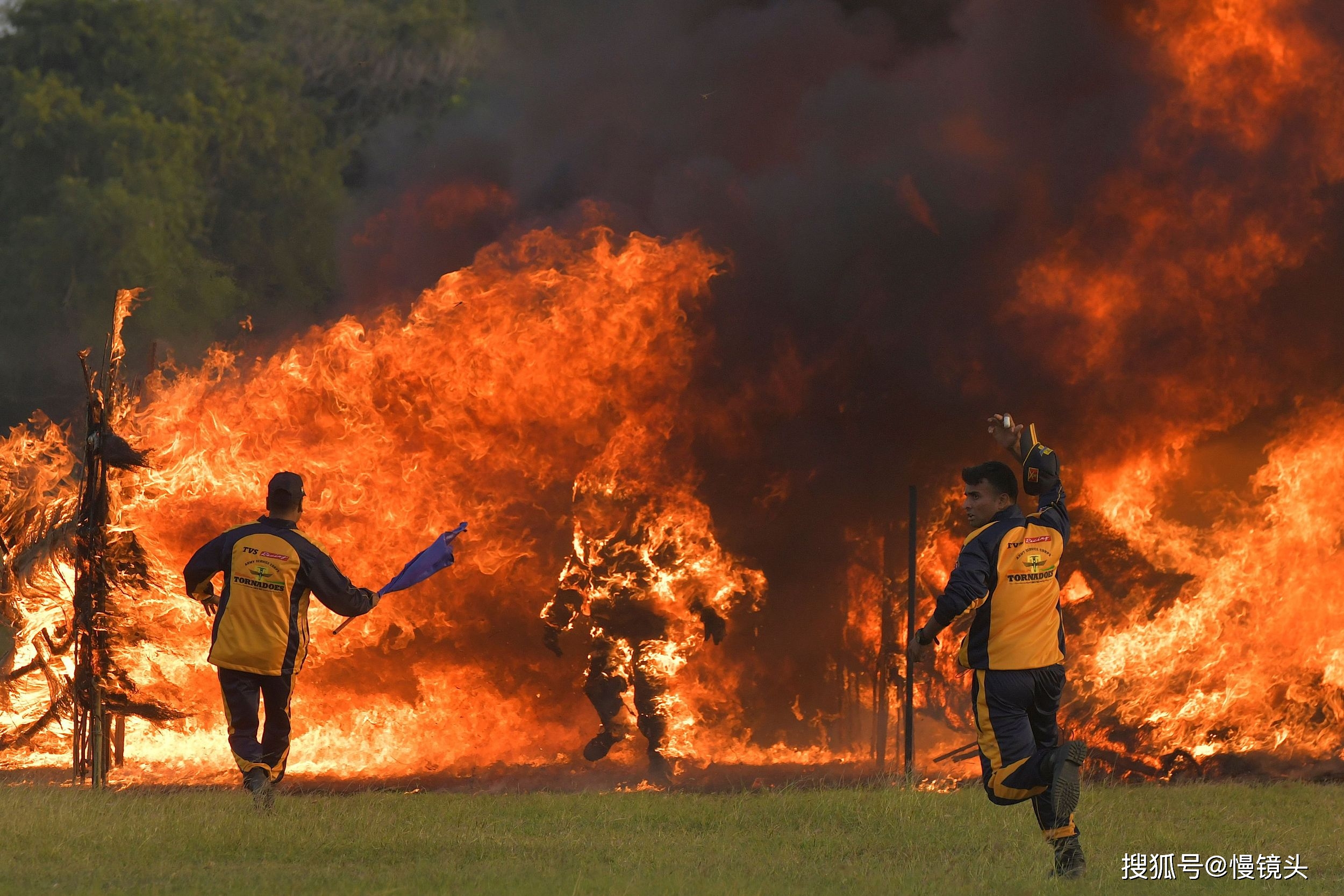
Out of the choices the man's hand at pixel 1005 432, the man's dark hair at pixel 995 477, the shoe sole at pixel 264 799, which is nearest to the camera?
the man's dark hair at pixel 995 477

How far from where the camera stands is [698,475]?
1277 centimetres

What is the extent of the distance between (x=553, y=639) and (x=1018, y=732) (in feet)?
18.8

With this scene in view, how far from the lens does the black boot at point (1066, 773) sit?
6984 mm

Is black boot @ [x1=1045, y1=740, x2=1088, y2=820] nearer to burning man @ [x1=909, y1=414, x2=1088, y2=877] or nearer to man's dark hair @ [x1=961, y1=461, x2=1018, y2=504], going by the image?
burning man @ [x1=909, y1=414, x2=1088, y2=877]

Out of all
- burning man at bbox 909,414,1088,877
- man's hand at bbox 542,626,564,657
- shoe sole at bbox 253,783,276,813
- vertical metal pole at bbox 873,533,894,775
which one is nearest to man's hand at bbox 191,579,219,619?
shoe sole at bbox 253,783,276,813

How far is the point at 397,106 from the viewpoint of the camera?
128 feet

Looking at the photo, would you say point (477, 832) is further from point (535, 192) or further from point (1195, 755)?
point (535, 192)

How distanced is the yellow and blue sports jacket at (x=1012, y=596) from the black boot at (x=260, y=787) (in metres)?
4.18

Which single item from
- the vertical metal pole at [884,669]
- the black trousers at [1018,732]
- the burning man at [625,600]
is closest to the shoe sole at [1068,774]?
the black trousers at [1018,732]

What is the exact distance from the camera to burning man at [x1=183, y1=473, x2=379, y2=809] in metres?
8.73

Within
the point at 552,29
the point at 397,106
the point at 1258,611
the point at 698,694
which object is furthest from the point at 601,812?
the point at 397,106

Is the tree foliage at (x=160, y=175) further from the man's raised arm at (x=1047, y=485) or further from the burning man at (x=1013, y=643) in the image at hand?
the burning man at (x=1013, y=643)

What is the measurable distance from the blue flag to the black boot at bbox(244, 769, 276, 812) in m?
1.27

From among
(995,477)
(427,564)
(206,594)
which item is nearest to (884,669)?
(427,564)
